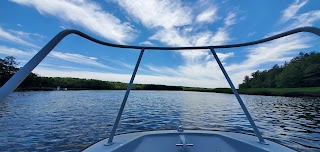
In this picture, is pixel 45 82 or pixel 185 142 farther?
pixel 45 82

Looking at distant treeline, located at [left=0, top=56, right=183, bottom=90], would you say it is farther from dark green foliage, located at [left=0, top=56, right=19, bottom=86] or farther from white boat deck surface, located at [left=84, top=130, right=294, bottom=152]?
white boat deck surface, located at [left=84, top=130, right=294, bottom=152]

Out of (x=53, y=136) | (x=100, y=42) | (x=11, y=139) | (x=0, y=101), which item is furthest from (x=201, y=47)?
(x=11, y=139)

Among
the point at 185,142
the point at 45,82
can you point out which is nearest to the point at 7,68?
the point at 45,82

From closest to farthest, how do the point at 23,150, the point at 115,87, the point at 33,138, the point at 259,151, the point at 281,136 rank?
the point at 259,151, the point at 23,150, the point at 33,138, the point at 281,136, the point at 115,87

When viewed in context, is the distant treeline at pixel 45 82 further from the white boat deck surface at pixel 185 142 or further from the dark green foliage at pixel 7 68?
the white boat deck surface at pixel 185 142

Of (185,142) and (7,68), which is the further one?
(7,68)

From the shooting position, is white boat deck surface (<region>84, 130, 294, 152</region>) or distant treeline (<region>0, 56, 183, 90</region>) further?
distant treeline (<region>0, 56, 183, 90</region>)

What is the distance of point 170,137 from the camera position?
4180mm

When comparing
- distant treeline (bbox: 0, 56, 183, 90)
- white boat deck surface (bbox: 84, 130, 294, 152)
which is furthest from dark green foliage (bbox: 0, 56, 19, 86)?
white boat deck surface (bbox: 84, 130, 294, 152)

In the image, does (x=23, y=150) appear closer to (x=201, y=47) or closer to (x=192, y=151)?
(x=192, y=151)

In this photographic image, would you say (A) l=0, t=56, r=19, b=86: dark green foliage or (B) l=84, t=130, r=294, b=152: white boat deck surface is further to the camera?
(A) l=0, t=56, r=19, b=86: dark green foliage

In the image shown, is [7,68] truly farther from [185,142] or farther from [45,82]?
[185,142]

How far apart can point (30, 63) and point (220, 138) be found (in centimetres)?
374

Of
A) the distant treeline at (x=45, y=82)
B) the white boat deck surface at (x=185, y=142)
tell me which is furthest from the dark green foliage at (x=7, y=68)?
the white boat deck surface at (x=185, y=142)
